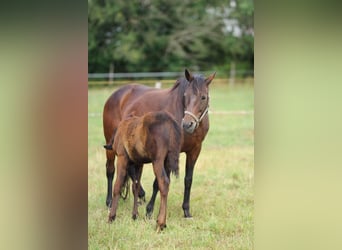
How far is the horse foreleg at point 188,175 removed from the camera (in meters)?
A: 2.23

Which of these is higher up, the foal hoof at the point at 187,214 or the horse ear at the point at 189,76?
the horse ear at the point at 189,76

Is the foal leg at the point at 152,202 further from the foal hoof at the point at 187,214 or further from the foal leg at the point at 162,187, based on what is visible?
the foal hoof at the point at 187,214

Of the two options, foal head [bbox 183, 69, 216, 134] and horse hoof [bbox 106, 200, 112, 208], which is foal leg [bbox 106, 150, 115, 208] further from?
foal head [bbox 183, 69, 216, 134]

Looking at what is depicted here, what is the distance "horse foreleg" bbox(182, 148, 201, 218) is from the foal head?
0.18 m

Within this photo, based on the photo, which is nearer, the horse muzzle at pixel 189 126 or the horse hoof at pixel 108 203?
the horse muzzle at pixel 189 126

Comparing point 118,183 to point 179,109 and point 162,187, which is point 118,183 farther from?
point 179,109

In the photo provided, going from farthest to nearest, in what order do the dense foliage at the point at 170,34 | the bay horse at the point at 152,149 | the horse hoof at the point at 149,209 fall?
1. the dense foliage at the point at 170,34
2. the horse hoof at the point at 149,209
3. the bay horse at the point at 152,149

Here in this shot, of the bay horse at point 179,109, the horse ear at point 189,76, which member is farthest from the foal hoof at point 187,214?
the horse ear at point 189,76

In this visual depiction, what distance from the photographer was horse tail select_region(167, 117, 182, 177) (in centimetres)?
208

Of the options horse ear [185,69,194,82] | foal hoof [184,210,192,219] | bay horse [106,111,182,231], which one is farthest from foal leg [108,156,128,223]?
horse ear [185,69,194,82]
